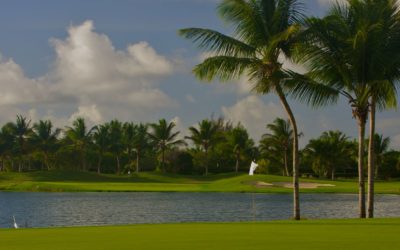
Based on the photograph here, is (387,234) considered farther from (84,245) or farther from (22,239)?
(22,239)

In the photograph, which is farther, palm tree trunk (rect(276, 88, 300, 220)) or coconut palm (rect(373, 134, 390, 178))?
coconut palm (rect(373, 134, 390, 178))

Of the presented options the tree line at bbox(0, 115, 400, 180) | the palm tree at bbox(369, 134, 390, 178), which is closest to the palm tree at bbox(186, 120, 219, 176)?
the tree line at bbox(0, 115, 400, 180)

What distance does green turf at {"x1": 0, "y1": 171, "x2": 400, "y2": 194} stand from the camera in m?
72.1

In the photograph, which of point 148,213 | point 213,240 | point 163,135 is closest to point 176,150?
point 163,135

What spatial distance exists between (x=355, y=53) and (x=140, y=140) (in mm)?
85611

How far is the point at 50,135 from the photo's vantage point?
4587 inches

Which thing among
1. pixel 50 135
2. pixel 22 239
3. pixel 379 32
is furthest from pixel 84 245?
pixel 50 135

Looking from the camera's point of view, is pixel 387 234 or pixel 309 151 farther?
pixel 309 151

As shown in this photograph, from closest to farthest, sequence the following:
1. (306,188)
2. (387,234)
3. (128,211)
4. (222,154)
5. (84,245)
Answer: (84,245), (387,234), (128,211), (306,188), (222,154)

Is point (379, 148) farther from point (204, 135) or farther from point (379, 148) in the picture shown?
point (204, 135)

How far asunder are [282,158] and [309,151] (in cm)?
459

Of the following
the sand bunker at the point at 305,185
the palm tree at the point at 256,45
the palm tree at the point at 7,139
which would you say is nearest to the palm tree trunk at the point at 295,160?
the palm tree at the point at 256,45

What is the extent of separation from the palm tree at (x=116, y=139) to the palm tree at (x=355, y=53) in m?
88.1

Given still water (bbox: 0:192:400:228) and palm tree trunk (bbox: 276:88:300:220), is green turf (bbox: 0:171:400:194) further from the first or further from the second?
palm tree trunk (bbox: 276:88:300:220)
